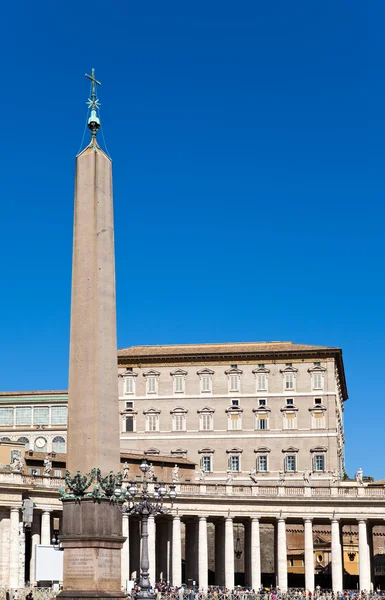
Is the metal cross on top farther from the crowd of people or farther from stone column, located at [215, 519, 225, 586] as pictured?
stone column, located at [215, 519, 225, 586]

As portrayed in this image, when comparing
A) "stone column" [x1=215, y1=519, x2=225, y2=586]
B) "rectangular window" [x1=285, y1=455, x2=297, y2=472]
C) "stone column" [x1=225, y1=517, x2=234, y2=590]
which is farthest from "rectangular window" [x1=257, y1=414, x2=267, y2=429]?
"stone column" [x1=225, y1=517, x2=234, y2=590]

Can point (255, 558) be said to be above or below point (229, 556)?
below

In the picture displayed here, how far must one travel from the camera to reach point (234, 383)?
8494cm

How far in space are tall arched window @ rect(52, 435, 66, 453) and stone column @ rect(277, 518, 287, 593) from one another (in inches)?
917

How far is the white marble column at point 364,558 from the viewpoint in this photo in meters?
62.7

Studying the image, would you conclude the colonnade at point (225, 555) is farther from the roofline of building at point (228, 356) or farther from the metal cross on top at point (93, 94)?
the metal cross on top at point (93, 94)

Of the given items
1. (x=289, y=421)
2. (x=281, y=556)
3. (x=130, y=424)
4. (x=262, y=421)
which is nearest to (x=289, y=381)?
(x=289, y=421)

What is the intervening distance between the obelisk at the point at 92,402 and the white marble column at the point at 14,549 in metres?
32.9

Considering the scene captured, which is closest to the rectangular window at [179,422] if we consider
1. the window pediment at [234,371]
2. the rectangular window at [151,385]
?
the rectangular window at [151,385]

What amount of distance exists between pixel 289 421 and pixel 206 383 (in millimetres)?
7716

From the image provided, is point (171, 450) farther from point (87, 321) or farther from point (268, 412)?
point (87, 321)

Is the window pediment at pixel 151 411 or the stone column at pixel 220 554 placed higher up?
the window pediment at pixel 151 411

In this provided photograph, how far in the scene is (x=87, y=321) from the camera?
2558 centimetres

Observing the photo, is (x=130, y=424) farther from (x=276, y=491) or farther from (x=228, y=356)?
(x=276, y=491)
